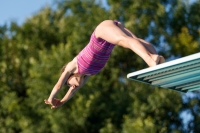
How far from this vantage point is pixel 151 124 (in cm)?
2009

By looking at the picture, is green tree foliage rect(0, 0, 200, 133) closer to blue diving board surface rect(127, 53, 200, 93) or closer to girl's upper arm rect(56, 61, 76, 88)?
blue diving board surface rect(127, 53, 200, 93)

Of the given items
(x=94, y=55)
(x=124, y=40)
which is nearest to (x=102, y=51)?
(x=94, y=55)

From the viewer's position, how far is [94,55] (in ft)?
23.2

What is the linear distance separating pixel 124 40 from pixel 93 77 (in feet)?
52.0

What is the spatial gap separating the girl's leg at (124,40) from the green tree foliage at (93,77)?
13.2 metres

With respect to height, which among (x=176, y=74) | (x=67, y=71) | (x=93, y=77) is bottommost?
(x=176, y=74)

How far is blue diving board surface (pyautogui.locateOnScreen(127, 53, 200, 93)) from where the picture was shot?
254 inches

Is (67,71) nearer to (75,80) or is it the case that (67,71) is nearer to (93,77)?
(75,80)

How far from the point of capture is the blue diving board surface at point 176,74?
6453 mm

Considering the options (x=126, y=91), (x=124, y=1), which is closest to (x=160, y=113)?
(x=126, y=91)

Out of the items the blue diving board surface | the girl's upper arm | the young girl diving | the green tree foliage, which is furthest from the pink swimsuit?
the green tree foliage

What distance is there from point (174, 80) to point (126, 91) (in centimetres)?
1472

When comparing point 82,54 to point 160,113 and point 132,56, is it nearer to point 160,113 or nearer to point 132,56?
point 160,113

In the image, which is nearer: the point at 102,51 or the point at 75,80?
the point at 102,51
